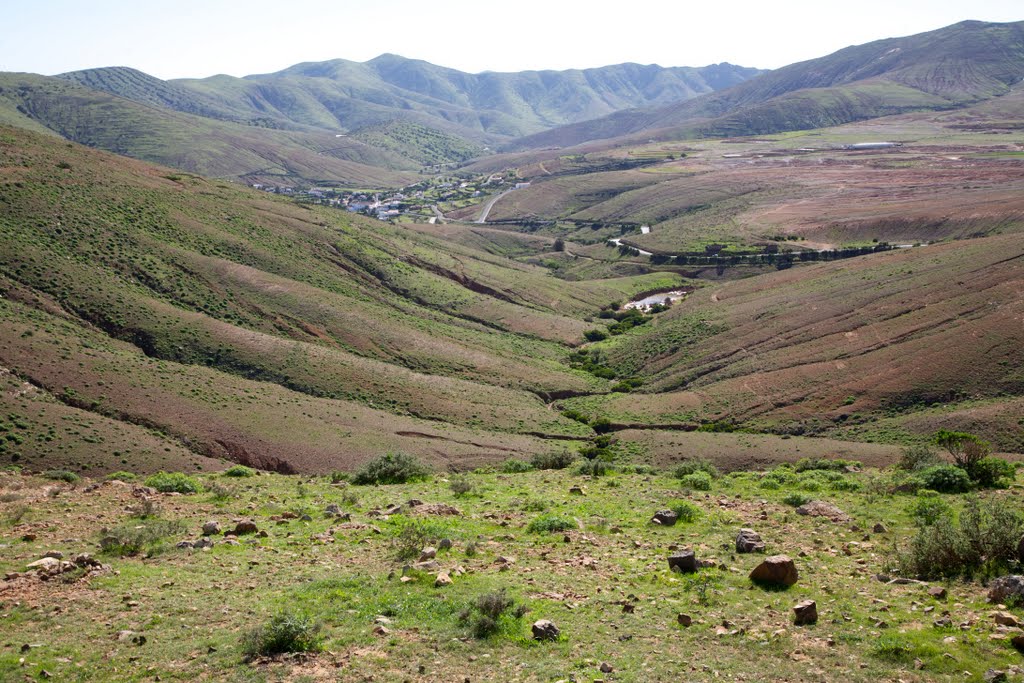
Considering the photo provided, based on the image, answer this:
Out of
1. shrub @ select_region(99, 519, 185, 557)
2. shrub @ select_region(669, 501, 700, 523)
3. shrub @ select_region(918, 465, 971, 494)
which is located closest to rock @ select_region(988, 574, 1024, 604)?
shrub @ select_region(669, 501, 700, 523)

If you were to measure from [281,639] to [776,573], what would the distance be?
1037 centimetres

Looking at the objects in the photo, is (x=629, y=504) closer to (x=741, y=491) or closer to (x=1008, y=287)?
(x=741, y=491)

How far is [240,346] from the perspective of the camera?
5969 cm

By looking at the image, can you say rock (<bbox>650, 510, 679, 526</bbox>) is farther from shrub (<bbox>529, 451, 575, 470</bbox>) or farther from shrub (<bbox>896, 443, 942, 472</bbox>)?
shrub (<bbox>529, 451, 575, 470</bbox>)

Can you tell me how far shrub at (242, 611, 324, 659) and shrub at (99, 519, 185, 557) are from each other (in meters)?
6.18

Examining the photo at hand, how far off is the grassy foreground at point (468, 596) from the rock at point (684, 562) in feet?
1.14

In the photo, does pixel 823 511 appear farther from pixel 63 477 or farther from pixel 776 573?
pixel 63 477

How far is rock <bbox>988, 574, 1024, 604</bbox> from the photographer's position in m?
13.8

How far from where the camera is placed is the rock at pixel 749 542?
18.1 metres

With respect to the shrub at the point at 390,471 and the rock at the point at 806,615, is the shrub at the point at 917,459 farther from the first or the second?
the shrub at the point at 390,471

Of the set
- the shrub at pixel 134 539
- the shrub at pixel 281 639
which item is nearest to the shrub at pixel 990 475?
the shrub at pixel 281 639

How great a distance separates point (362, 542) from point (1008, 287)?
6197 centimetres

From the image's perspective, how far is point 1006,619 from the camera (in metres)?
13.0

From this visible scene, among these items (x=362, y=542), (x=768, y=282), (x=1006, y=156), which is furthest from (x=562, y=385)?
(x=1006, y=156)
